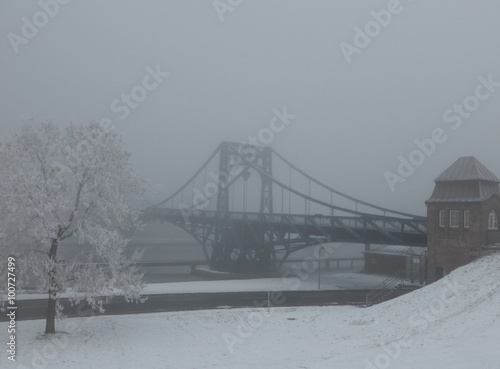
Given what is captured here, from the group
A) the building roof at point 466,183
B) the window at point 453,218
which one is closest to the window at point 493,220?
the building roof at point 466,183

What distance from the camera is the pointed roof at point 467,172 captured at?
110 ft

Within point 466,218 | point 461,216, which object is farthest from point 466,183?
point 466,218

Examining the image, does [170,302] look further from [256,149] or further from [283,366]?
[256,149]

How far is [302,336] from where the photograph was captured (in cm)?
2475

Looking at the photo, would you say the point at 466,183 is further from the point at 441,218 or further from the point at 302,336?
the point at 302,336

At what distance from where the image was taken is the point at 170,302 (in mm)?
32531

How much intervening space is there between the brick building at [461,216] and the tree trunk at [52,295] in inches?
869

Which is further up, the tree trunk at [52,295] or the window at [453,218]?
Answer: the window at [453,218]

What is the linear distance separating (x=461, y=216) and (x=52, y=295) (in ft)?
76.5

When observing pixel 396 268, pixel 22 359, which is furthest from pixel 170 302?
pixel 396 268

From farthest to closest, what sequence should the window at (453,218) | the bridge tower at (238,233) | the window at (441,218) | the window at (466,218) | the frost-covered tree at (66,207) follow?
the bridge tower at (238,233) < the window at (441,218) < the window at (453,218) < the window at (466,218) < the frost-covered tree at (66,207)

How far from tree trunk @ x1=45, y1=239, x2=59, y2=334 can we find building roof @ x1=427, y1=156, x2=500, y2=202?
75.8 feet

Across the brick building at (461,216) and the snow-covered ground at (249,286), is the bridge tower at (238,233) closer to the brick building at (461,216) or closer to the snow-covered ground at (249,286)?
the snow-covered ground at (249,286)

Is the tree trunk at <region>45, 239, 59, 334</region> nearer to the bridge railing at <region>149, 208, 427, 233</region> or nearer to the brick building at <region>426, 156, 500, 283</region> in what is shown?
the brick building at <region>426, 156, 500, 283</region>
